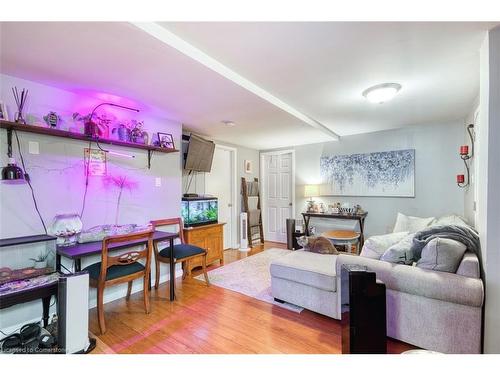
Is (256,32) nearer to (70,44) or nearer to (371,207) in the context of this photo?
(70,44)

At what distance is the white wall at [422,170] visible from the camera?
3570 millimetres

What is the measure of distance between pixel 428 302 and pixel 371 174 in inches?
117

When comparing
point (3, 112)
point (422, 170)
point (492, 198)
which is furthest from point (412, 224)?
point (3, 112)

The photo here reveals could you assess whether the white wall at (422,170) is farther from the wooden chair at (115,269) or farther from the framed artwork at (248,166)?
the wooden chair at (115,269)

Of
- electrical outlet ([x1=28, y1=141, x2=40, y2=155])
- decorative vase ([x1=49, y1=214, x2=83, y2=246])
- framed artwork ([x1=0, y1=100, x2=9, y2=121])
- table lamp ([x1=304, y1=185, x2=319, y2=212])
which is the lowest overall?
decorative vase ([x1=49, y1=214, x2=83, y2=246])

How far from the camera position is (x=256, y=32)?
4.77 feet

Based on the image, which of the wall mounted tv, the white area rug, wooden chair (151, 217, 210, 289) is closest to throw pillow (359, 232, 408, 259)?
the white area rug

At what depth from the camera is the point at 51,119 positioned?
211cm

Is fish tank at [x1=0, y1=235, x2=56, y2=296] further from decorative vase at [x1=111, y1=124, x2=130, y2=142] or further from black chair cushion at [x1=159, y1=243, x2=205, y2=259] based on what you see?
decorative vase at [x1=111, y1=124, x2=130, y2=142]

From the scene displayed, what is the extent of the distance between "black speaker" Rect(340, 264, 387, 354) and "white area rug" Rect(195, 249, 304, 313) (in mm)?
920

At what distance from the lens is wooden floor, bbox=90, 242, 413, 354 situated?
1.76 meters

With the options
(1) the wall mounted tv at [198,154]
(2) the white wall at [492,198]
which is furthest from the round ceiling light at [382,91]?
(1) the wall mounted tv at [198,154]
